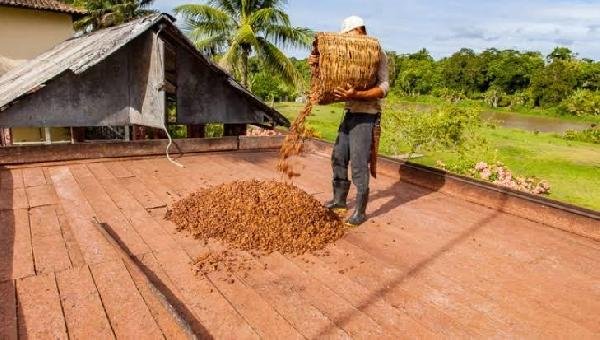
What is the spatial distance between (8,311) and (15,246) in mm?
1021

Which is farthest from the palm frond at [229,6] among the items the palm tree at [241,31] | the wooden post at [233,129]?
the wooden post at [233,129]

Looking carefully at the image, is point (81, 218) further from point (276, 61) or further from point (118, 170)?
point (276, 61)

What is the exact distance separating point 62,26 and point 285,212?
23723mm

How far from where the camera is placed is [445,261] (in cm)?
329

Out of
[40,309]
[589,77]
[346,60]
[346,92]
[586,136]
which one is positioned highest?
[589,77]

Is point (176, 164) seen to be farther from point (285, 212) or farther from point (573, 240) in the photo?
point (573, 240)

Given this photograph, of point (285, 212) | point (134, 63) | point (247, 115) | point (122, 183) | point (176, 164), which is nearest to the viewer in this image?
point (285, 212)

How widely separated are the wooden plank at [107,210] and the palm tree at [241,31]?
15.1m

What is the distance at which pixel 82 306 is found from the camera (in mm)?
2375

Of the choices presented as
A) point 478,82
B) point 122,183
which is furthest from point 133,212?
point 478,82

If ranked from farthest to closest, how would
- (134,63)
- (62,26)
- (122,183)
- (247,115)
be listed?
(62,26), (247,115), (134,63), (122,183)

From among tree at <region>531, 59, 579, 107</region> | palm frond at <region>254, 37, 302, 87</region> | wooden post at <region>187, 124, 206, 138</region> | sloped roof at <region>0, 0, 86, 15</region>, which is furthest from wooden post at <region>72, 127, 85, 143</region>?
tree at <region>531, 59, 579, 107</region>

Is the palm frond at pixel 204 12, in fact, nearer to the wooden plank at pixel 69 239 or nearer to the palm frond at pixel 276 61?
the palm frond at pixel 276 61

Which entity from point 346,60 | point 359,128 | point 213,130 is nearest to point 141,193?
point 359,128
